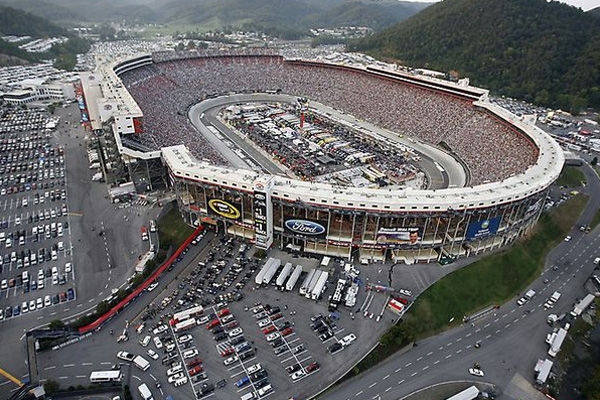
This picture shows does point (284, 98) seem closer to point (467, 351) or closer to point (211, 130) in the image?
point (211, 130)

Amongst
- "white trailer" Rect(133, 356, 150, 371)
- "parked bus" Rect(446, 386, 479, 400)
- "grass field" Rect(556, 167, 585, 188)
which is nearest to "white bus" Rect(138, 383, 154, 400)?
"white trailer" Rect(133, 356, 150, 371)

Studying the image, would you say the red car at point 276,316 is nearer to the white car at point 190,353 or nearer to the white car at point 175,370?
the white car at point 190,353

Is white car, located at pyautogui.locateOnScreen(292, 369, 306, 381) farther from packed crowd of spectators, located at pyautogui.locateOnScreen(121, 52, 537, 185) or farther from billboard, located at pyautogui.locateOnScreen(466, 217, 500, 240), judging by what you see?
packed crowd of spectators, located at pyautogui.locateOnScreen(121, 52, 537, 185)

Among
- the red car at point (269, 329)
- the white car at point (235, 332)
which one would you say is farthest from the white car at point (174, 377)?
the red car at point (269, 329)

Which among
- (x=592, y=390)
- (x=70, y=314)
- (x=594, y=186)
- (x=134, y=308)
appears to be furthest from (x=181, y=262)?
(x=594, y=186)

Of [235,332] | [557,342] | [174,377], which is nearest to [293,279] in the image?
[235,332]

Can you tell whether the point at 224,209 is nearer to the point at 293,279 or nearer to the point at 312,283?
the point at 293,279
